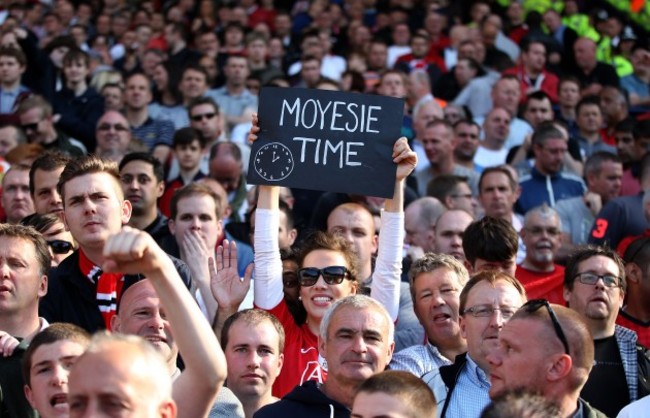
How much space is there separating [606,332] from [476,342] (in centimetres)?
113

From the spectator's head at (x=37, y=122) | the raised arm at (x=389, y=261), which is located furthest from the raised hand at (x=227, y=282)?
the spectator's head at (x=37, y=122)

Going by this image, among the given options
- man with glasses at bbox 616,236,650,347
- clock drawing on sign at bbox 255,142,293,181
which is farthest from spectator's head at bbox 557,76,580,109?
clock drawing on sign at bbox 255,142,293,181

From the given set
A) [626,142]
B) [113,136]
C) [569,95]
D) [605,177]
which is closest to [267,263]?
[605,177]

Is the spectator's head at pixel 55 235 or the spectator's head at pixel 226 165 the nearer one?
the spectator's head at pixel 55 235

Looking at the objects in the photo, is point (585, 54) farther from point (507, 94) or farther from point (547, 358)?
point (547, 358)

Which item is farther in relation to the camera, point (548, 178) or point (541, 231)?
point (548, 178)

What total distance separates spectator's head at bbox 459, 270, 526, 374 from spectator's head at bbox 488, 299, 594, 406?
90cm

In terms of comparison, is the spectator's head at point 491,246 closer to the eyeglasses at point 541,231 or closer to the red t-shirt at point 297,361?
the eyeglasses at point 541,231

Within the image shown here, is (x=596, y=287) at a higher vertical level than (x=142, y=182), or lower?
lower

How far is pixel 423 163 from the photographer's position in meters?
11.4

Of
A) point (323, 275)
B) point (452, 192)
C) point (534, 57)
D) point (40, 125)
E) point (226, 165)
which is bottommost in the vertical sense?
point (323, 275)

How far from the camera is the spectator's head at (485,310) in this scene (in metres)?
5.89

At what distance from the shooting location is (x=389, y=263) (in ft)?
21.6

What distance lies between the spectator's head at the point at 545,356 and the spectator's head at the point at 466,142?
6398mm
